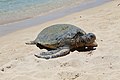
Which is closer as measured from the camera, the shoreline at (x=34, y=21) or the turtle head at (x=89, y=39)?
the turtle head at (x=89, y=39)

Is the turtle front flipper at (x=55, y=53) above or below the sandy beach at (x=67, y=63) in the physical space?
above

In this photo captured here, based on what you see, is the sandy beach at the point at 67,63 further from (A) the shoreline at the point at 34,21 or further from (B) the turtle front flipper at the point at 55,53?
(A) the shoreline at the point at 34,21

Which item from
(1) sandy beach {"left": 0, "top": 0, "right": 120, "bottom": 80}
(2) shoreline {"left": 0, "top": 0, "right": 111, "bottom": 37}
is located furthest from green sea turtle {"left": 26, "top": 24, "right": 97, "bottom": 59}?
(2) shoreline {"left": 0, "top": 0, "right": 111, "bottom": 37}

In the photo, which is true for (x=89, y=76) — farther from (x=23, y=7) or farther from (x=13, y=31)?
(x=23, y=7)

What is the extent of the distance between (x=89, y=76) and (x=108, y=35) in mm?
2244

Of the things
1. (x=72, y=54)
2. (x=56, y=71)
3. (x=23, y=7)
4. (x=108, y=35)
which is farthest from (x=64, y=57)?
(x=23, y=7)

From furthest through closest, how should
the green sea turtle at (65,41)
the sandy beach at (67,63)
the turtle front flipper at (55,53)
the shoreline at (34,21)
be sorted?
the shoreline at (34,21) → the green sea turtle at (65,41) → the turtle front flipper at (55,53) → the sandy beach at (67,63)

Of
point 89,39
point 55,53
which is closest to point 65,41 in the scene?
point 55,53

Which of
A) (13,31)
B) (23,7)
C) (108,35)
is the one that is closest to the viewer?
(108,35)

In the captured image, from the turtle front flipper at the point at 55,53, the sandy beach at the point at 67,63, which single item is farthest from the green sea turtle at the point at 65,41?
the sandy beach at the point at 67,63

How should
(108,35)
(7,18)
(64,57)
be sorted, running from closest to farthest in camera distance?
(64,57) < (108,35) < (7,18)

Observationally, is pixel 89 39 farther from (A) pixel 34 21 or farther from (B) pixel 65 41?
(A) pixel 34 21

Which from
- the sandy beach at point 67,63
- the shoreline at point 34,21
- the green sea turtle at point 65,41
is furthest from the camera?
the shoreline at point 34,21

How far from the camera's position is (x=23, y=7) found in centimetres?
1245
